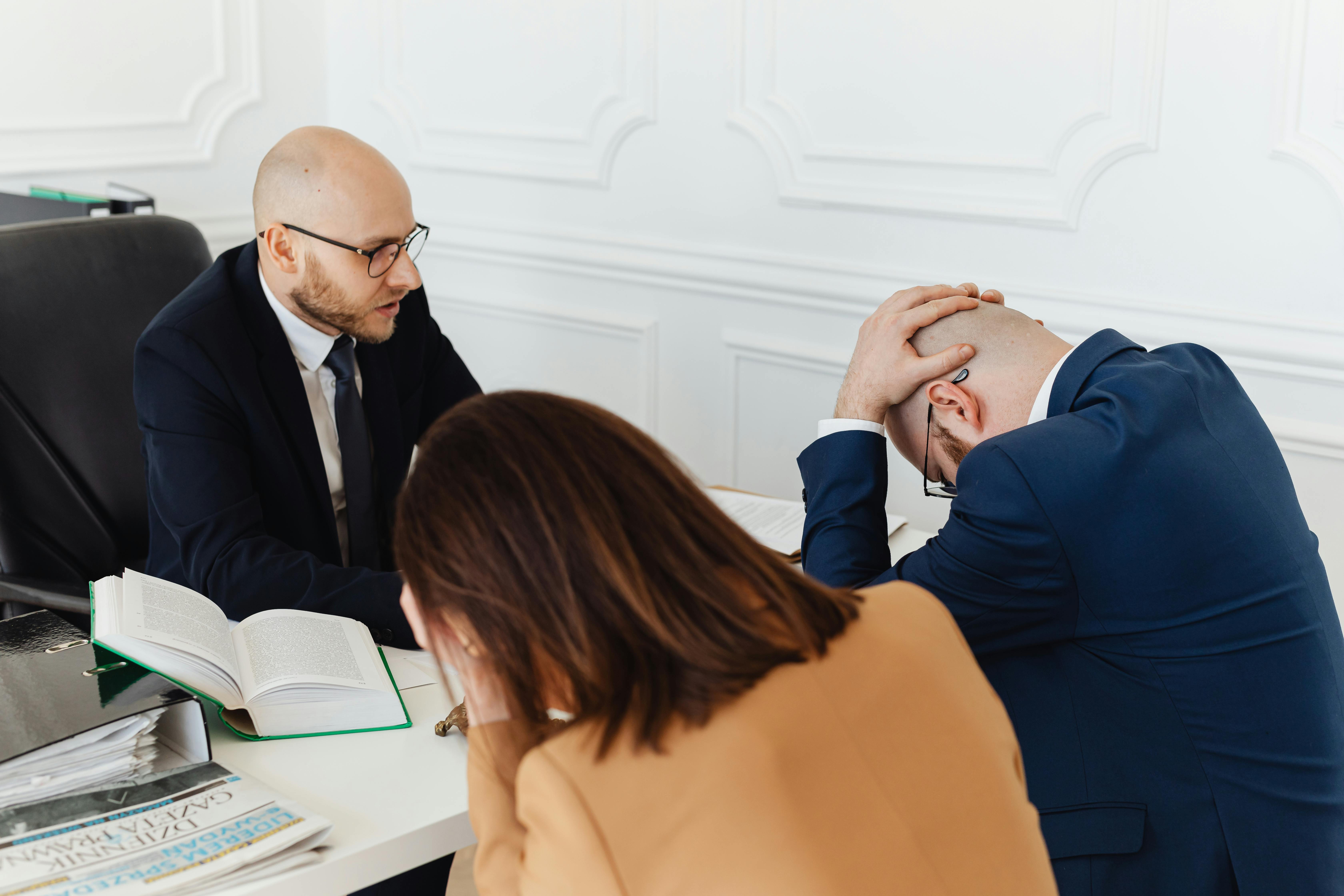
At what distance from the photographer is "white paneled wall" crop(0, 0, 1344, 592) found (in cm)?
200

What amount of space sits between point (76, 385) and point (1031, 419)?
A: 164cm

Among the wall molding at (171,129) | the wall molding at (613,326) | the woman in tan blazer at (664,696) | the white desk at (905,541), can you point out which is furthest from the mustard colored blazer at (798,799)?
the wall molding at (171,129)

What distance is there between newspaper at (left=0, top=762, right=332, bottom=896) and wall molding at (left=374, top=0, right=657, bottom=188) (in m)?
2.08

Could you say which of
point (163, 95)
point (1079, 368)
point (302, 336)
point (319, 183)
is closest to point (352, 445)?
point (302, 336)

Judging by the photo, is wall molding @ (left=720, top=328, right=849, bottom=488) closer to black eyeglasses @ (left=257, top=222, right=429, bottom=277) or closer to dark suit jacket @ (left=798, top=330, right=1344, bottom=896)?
black eyeglasses @ (left=257, top=222, right=429, bottom=277)

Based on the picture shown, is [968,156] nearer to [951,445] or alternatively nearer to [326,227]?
[951,445]

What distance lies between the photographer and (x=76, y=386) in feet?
6.62

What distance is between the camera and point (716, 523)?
840 mm

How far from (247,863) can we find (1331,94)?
1964 millimetres


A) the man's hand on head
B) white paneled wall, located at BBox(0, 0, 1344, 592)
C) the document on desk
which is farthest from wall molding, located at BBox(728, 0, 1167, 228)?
the man's hand on head

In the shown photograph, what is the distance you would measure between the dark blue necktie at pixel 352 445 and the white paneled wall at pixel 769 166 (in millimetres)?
1122

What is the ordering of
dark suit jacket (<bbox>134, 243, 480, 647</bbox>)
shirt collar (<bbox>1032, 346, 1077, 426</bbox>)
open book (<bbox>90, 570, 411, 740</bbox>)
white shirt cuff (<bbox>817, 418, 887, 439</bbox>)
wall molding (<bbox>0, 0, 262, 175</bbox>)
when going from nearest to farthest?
open book (<bbox>90, 570, 411, 740</bbox>) < shirt collar (<bbox>1032, 346, 1077, 426</bbox>) < white shirt cuff (<bbox>817, 418, 887, 439</bbox>) < dark suit jacket (<bbox>134, 243, 480, 647</bbox>) < wall molding (<bbox>0, 0, 262, 175</bbox>)

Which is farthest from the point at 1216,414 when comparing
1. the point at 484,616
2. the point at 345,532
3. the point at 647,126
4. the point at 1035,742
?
the point at 647,126

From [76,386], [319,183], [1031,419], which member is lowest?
[76,386]
